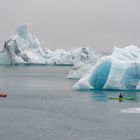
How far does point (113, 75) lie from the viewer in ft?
175

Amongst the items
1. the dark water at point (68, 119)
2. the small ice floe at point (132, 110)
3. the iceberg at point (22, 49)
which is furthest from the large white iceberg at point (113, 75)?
the iceberg at point (22, 49)

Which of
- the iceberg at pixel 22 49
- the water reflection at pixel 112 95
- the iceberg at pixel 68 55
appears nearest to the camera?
the water reflection at pixel 112 95

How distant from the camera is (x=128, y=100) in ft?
160

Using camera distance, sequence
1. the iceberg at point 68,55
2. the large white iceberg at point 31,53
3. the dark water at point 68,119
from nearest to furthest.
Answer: the dark water at point 68,119
the large white iceberg at point 31,53
the iceberg at point 68,55

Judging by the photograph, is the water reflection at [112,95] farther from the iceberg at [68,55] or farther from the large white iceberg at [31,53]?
the iceberg at [68,55]

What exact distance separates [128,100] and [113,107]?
6577 millimetres

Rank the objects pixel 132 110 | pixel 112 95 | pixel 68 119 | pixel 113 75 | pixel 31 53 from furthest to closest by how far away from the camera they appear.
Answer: pixel 31 53 → pixel 113 75 → pixel 112 95 → pixel 132 110 → pixel 68 119

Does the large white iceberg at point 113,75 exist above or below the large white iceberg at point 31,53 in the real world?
above

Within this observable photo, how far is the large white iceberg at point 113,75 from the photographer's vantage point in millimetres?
53281

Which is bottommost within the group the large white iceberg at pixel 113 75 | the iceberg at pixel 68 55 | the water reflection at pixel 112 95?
the iceberg at pixel 68 55

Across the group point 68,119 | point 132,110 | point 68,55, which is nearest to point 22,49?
point 68,55

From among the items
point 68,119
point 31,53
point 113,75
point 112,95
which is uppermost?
point 68,119

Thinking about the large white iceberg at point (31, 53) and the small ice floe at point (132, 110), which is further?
the large white iceberg at point (31, 53)

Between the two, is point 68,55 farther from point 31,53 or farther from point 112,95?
point 112,95
